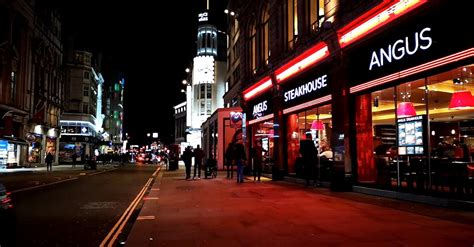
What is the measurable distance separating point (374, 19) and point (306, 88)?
5.96 metres

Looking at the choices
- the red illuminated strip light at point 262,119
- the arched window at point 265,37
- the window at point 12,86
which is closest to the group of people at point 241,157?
the red illuminated strip light at point 262,119

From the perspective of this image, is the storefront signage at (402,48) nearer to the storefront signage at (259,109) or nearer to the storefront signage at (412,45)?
the storefront signage at (412,45)

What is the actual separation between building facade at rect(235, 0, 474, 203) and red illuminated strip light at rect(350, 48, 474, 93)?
0.10 ft

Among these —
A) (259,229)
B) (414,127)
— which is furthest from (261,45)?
(259,229)

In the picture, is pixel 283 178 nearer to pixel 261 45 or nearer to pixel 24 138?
pixel 261 45

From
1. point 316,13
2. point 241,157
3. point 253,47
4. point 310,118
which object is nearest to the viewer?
point 316,13

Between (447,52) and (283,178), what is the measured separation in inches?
475

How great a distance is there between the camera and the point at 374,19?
1278 centimetres

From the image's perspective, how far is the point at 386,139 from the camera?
14.4 metres

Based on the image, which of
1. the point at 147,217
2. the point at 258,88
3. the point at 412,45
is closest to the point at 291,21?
the point at 258,88

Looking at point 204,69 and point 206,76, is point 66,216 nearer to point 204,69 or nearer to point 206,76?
point 204,69

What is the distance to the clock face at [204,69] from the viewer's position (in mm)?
76688

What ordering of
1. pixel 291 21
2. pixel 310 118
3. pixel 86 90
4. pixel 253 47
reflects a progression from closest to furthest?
pixel 310 118, pixel 291 21, pixel 253 47, pixel 86 90

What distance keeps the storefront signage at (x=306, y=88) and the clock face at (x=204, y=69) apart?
56887 mm
